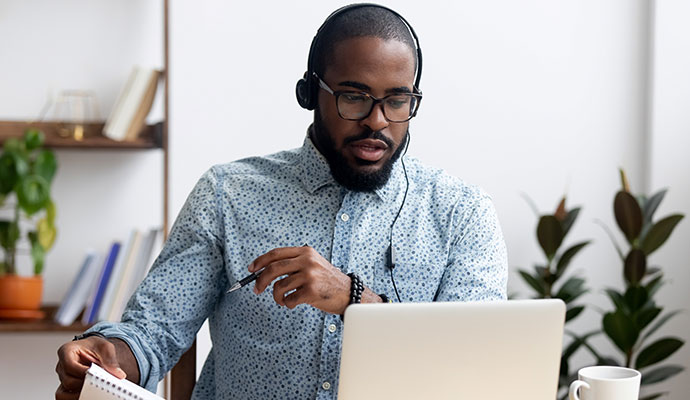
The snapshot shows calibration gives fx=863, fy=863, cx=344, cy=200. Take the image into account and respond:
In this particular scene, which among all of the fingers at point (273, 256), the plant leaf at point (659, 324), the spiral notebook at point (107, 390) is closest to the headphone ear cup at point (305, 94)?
the fingers at point (273, 256)

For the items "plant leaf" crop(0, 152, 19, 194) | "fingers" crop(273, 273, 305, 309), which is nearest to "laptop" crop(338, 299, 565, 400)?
"fingers" crop(273, 273, 305, 309)

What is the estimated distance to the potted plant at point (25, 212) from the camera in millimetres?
2461

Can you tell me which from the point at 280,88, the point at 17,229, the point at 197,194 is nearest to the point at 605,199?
the point at 280,88

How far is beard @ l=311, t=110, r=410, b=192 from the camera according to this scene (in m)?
1.57

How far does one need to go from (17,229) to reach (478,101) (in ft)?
4.77

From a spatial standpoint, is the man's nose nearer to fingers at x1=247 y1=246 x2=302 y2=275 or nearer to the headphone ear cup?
the headphone ear cup

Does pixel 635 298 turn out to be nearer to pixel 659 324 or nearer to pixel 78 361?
pixel 659 324

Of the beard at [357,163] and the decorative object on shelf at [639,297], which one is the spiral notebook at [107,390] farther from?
the decorative object on shelf at [639,297]

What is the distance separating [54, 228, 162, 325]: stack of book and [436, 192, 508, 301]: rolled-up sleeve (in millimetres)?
1185

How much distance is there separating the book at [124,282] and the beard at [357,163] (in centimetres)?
106

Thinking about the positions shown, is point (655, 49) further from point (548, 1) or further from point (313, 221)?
point (313, 221)

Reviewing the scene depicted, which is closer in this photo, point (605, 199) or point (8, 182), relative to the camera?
point (8, 182)

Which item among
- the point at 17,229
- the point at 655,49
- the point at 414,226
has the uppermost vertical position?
the point at 655,49

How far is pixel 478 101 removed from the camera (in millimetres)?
2752
